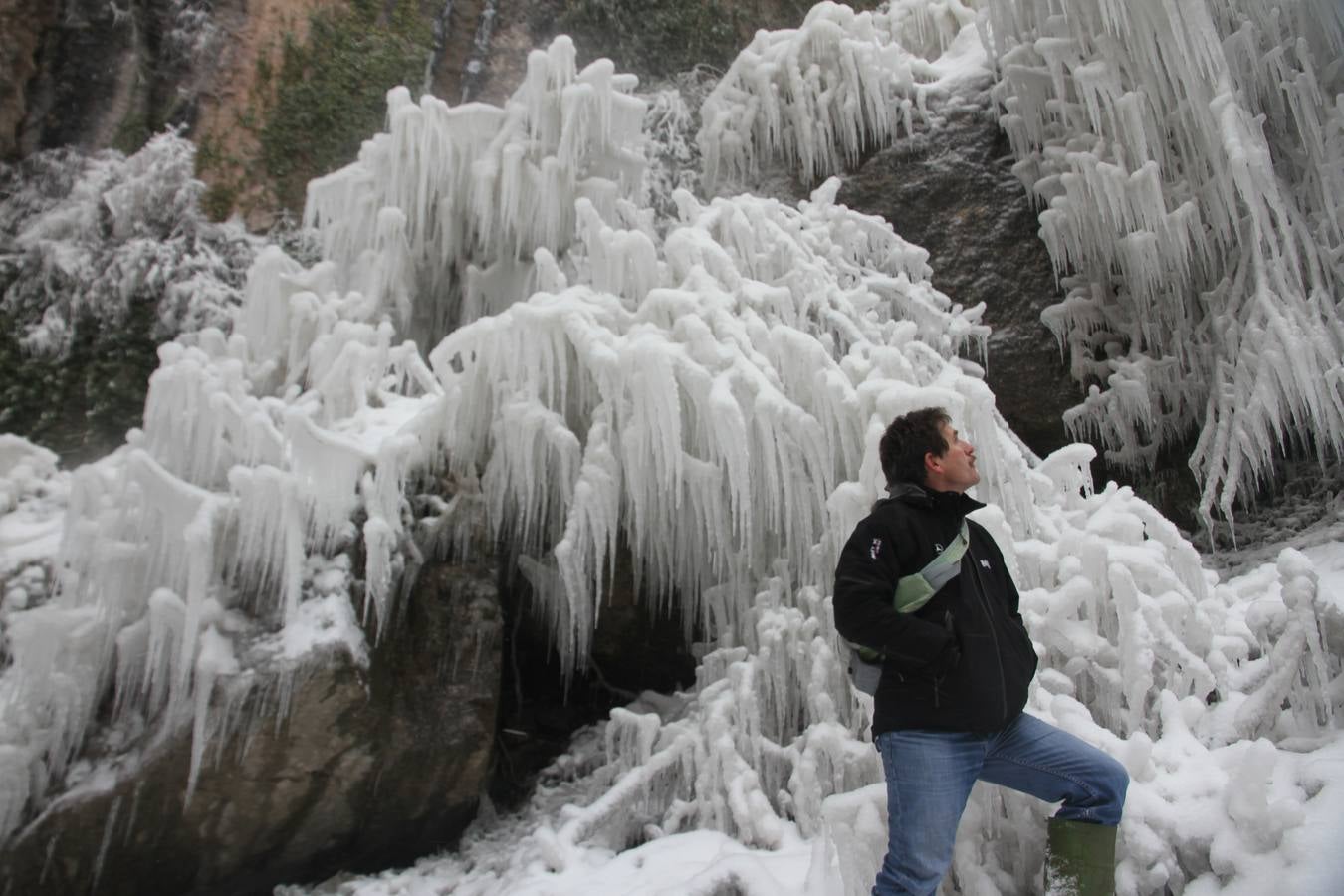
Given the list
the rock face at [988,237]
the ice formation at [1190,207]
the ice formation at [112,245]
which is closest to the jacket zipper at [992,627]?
the ice formation at [1190,207]

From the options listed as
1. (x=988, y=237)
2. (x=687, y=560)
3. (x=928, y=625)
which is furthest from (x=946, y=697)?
(x=988, y=237)

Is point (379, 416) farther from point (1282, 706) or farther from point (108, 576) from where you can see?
point (1282, 706)

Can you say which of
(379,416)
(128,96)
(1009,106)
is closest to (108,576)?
(379,416)

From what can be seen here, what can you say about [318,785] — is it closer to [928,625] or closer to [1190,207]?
[928,625]

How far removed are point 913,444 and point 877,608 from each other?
21.8 inches

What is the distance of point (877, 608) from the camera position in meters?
2.02

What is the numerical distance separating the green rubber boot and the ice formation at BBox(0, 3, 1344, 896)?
0.21 metres

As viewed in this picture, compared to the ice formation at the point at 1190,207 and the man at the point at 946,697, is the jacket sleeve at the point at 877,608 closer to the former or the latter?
the man at the point at 946,697

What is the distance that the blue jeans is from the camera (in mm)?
2057

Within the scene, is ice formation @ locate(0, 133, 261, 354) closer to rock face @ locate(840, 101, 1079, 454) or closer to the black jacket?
rock face @ locate(840, 101, 1079, 454)

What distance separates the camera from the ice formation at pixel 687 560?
281 cm

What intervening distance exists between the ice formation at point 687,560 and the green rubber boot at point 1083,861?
21 cm

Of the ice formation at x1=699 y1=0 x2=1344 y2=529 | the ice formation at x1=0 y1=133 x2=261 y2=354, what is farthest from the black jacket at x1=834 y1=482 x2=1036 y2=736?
the ice formation at x1=0 y1=133 x2=261 y2=354

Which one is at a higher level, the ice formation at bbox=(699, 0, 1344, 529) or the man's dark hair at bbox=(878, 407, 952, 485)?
the ice formation at bbox=(699, 0, 1344, 529)
